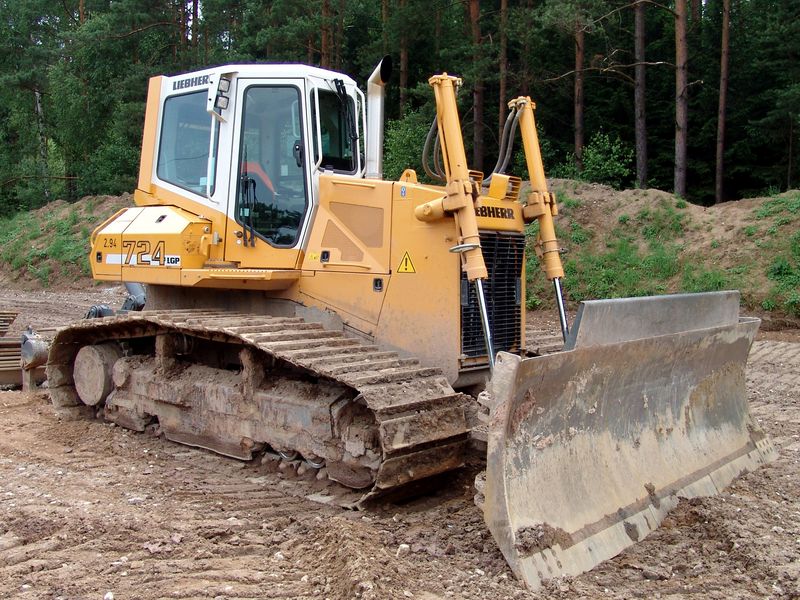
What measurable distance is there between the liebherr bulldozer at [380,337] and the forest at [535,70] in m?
13.4

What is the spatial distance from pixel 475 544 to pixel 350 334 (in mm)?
2008

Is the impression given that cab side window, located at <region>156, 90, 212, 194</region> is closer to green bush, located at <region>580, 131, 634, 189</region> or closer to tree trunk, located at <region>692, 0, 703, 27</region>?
green bush, located at <region>580, 131, 634, 189</region>

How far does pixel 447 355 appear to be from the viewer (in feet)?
17.4

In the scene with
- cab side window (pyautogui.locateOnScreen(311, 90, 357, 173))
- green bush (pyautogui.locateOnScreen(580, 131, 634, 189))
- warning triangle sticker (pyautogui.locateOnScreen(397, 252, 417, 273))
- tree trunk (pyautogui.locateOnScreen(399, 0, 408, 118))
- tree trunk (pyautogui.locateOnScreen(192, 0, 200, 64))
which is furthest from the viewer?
tree trunk (pyautogui.locateOnScreen(192, 0, 200, 64))

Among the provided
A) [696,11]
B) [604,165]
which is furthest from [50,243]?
[696,11]

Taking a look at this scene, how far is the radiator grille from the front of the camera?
5.30 metres

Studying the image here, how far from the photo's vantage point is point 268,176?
6176 mm

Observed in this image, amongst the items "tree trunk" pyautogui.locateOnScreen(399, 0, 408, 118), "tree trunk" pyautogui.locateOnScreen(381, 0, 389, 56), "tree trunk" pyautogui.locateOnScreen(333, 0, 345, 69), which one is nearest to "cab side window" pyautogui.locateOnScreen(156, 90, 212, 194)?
"tree trunk" pyautogui.locateOnScreen(399, 0, 408, 118)

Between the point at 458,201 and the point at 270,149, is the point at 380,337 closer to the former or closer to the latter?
the point at 458,201

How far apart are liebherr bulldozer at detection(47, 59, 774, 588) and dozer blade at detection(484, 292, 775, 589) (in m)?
0.01

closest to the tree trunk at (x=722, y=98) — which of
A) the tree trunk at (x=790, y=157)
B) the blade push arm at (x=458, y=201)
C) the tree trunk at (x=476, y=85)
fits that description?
the tree trunk at (x=790, y=157)

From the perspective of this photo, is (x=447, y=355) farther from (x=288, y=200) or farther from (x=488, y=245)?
(x=288, y=200)

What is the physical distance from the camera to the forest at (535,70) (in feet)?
68.5

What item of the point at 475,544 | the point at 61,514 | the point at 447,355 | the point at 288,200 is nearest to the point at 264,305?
the point at 288,200
